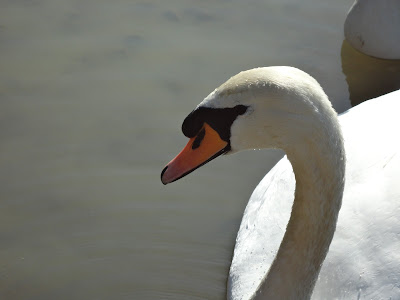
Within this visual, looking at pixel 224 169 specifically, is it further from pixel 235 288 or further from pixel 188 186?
pixel 235 288

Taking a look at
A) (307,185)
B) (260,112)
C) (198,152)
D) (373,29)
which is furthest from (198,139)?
(373,29)

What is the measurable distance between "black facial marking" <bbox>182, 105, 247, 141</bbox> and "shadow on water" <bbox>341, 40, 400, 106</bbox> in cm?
367

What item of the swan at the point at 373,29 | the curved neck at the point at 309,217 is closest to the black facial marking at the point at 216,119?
the curved neck at the point at 309,217

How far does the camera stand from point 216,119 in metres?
3.17

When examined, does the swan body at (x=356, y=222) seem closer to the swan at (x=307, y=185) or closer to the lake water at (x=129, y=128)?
the swan at (x=307, y=185)

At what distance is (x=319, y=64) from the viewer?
699 cm

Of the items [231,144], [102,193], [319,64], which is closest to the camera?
[231,144]

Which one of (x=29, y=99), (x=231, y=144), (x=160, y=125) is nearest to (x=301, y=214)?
(x=231, y=144)

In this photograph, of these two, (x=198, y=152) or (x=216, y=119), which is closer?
(x=216, y=119)

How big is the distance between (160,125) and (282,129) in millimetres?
3037

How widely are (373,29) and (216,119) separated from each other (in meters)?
4.57

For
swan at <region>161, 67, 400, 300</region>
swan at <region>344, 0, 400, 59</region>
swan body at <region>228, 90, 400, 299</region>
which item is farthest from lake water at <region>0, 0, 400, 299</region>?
swan at <region>161, 67, 400, 300</region>

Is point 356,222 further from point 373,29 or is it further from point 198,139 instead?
point 373,29

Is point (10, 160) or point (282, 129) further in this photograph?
point (10, 160)
